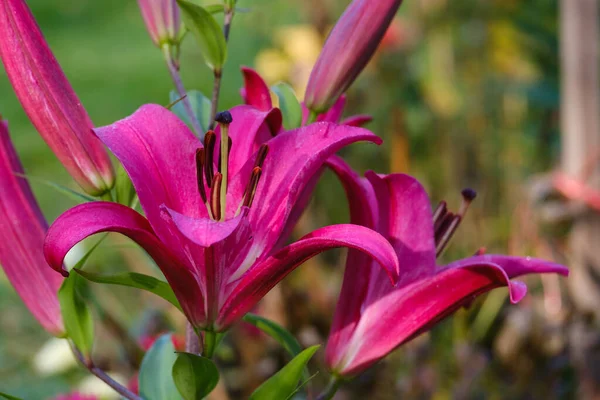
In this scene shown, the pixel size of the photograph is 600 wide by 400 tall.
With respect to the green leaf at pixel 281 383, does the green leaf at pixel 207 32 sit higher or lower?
higher

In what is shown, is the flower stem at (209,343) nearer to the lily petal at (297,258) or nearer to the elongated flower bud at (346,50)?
the lily petal at (297,258)

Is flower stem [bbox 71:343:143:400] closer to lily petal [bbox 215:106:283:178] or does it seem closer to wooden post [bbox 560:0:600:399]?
lily petal [bbox 215:106:283:178]

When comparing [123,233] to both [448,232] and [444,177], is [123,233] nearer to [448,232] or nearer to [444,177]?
[448,232]

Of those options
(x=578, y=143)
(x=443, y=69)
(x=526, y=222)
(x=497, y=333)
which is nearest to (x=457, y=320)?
(x=497, y=333)

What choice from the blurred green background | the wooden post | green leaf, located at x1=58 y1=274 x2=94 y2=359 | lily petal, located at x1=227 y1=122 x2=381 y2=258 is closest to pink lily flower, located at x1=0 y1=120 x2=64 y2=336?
green leaf, located at x1=58 y1=274 x2=94 y2=359

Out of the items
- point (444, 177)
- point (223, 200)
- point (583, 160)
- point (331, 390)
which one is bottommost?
point (444, 177)

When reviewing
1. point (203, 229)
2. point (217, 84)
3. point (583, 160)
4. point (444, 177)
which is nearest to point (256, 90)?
point (217, 84)

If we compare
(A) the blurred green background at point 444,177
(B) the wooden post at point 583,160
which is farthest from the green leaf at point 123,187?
(B) the wooden post at point 583,160
